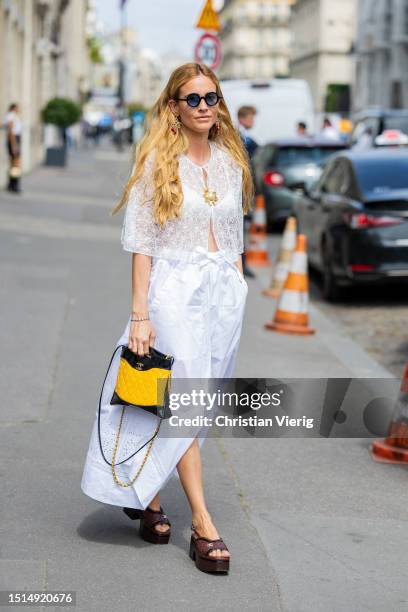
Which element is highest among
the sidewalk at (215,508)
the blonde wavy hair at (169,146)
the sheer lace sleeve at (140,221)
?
the blonde wavy hair at (169,146)

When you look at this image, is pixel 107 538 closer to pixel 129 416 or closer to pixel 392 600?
pixel 129 416

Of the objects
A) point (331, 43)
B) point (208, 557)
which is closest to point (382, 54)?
point (331, 43)

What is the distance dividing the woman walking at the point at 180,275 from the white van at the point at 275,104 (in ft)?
80.2

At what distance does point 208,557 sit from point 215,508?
888mm

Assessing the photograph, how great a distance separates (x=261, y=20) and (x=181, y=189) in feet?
580

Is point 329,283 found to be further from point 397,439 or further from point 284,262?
point 397,439

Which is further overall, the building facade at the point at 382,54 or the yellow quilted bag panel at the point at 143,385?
the building facade at the point at 382,54

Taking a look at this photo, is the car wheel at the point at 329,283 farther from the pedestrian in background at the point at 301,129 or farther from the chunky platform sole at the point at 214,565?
the pedestrian in background at the point at 301,129

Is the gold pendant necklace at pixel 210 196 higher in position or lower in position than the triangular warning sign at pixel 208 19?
lower

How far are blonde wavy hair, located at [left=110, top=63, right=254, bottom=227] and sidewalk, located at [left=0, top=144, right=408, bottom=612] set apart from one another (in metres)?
0.32

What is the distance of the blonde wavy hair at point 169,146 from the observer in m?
4.68

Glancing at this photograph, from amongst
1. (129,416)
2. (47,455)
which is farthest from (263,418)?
(129,416)

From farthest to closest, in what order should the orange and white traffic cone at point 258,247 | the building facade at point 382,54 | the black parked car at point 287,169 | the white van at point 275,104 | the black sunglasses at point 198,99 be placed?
the building facade at point 382,54 < the white van at point 275,104 < the black parked car at point 287,169 < the orange and white traffic cone at point 258,247 < the black sunglasses at point 198,99

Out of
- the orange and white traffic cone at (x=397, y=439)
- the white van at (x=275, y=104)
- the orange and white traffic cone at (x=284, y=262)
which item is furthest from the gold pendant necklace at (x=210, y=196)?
the white van at (x=275, y=104)
